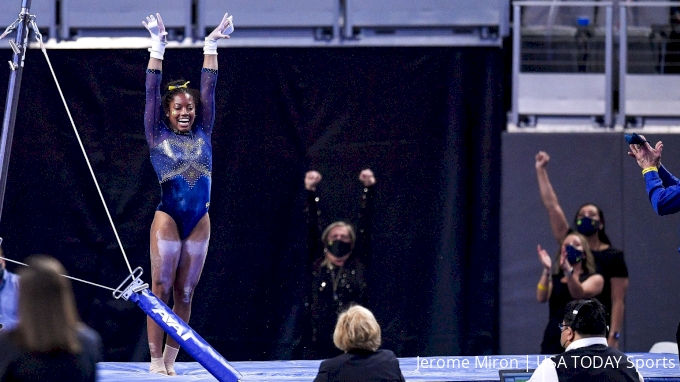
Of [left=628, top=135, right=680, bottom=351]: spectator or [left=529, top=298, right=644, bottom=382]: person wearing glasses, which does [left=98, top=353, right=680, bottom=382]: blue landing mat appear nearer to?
[left=628, top=135, right=680, bottom=351]: spectator

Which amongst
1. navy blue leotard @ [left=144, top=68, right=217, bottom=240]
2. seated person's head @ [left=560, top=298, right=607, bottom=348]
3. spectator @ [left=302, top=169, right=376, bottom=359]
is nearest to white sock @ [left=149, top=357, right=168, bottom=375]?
navy blue leotard @ [left=144, top=68, right=217, bottom=240]

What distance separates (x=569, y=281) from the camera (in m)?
5.33

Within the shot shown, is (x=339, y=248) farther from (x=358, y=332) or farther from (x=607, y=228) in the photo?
(x=358, y=332)

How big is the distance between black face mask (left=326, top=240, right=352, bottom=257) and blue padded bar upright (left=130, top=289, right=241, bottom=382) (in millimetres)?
1723

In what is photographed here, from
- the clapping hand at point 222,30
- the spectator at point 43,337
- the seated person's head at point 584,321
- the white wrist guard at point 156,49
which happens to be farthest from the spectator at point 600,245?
the spectator at point 43,337

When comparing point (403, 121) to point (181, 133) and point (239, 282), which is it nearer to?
point (239, 282)

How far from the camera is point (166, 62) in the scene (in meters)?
6.61

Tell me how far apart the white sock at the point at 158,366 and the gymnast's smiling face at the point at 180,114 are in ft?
3.88

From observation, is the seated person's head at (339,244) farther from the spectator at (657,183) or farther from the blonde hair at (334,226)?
the spectator at (657,183)

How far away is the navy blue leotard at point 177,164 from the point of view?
4926 mm

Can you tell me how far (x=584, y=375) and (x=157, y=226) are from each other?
2.45 m

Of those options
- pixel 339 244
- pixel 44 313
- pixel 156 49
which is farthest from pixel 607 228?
pixel 44 313

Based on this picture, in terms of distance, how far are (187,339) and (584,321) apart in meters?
1.97

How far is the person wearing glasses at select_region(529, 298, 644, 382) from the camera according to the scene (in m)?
3.37
